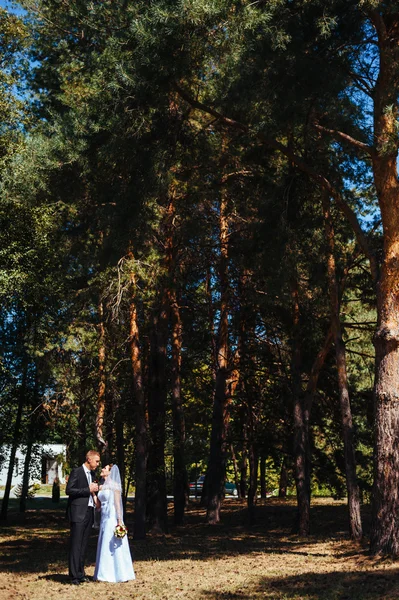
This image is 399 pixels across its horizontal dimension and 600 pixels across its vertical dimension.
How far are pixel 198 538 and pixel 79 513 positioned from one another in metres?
9.85

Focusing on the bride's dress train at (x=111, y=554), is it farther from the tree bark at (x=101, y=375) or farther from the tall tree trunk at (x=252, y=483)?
the tall tree trunk at (x=252, y=483)

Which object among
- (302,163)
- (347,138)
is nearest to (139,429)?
(302,163)

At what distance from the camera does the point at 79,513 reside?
10.9 metres

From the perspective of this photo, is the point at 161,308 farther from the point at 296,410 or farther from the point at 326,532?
the point at 326,532

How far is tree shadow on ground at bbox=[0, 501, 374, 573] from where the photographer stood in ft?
48.9

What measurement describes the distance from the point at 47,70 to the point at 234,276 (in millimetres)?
8265

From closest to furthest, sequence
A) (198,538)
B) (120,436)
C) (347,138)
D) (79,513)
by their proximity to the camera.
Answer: (79,513)
(347,138)
(198,538)
(120,436)

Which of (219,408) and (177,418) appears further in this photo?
(219,408)

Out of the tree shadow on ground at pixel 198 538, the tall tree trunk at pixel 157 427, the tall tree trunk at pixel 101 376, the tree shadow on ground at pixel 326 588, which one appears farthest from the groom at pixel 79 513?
the tall tree trunk at pixel 157 427

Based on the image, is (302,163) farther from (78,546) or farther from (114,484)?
(78,546)

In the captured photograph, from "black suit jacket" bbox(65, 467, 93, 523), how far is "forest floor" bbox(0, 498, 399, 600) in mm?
974

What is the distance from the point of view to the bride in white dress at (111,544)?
Result: 1099 centimetres

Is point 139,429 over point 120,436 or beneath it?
beneath

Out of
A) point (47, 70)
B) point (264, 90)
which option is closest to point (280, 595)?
point (264, 90)
